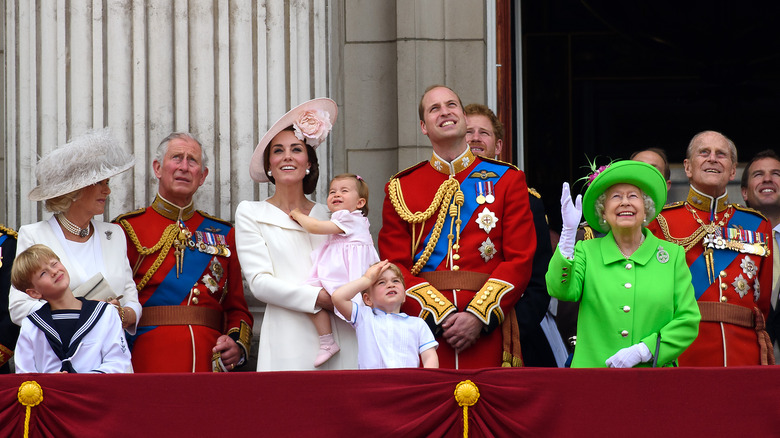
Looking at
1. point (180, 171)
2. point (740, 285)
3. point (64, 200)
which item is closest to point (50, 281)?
point (64, 200)

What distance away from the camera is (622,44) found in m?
10.1

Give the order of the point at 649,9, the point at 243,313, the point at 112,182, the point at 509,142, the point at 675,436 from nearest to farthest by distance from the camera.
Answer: the point at 675,436 < the point at 243,313 < the point at 112,182 < the point at 509,142 < the point at 649,9

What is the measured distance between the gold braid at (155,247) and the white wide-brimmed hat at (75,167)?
0.32 metres

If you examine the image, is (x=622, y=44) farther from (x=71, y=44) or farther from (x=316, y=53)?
(x=71, y=44)

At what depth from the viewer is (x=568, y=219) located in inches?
198

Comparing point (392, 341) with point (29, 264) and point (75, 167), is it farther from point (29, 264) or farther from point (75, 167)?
point (75, 167)

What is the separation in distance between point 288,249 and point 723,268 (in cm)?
186

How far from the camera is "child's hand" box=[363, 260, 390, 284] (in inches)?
206

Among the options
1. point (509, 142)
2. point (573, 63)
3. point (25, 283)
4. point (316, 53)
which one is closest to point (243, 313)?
point (25, 283)

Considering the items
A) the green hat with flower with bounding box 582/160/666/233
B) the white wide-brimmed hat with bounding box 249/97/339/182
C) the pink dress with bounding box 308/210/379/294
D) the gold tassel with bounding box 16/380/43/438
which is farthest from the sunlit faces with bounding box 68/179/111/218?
the green hat with flower with bounding box 582/160/666/233

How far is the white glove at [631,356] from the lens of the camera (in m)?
5.10

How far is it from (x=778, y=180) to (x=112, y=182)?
10.8 feet

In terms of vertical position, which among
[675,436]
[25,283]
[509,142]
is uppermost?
[509,142]

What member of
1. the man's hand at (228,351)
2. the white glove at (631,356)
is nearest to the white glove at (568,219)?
the white glove at (631,356)
